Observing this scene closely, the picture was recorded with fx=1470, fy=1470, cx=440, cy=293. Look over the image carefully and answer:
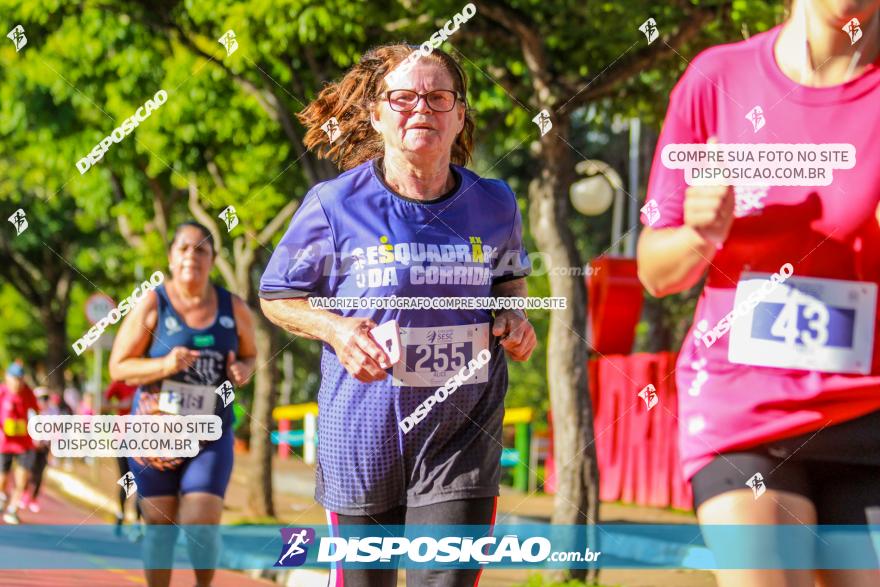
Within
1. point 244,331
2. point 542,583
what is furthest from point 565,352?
point 244,331

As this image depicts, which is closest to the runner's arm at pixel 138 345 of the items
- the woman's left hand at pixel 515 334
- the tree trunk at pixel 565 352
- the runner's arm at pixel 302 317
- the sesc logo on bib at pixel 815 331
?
the runner's arm at pixel 302 317

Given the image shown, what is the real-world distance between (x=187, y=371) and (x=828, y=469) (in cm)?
→ 435

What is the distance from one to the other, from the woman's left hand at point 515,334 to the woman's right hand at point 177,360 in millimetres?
2702

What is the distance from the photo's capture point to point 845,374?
306cm

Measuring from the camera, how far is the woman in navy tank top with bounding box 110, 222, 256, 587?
6.60 metres

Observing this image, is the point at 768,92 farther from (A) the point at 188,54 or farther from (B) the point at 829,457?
(A) the point at 188,54

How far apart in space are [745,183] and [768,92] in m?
0.20

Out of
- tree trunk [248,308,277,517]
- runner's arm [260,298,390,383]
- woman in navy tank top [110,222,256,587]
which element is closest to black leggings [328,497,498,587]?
runner's arm [260,298,390,383]

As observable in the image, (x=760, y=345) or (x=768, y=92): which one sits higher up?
(x=768, y=92)

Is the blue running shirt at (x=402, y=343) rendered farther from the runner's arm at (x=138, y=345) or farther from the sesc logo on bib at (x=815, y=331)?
the runner's arm at (x=138, y=345)

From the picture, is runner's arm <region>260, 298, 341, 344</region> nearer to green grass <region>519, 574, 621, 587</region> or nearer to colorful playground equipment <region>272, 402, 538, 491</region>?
green grass <region>519, 574, 621, 587</region>

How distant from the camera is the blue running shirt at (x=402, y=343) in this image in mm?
4184

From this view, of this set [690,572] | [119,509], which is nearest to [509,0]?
[690,572]

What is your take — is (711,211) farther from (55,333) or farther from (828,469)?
(55,333)
